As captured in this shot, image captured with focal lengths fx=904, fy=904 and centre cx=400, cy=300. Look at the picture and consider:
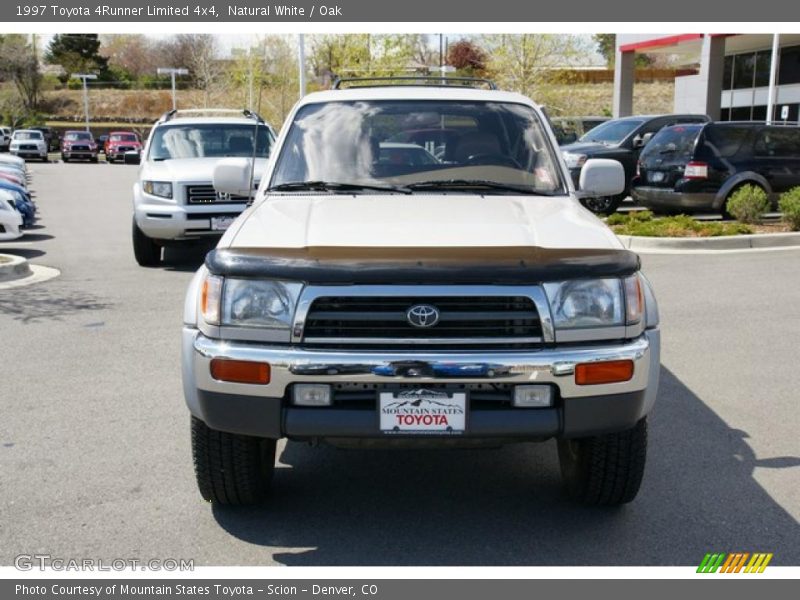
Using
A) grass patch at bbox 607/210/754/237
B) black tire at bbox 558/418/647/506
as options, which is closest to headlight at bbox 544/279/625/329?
black tire at bbox 558/418/647/506

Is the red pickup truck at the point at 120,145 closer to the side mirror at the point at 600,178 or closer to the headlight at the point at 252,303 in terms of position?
the side mirror at the point at 600,178

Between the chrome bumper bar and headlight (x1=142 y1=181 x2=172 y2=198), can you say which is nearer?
the chrome bumper bar

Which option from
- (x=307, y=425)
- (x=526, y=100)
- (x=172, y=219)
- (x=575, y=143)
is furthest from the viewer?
(x=575, y=143)

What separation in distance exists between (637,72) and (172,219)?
68.0 m

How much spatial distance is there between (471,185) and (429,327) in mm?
1480

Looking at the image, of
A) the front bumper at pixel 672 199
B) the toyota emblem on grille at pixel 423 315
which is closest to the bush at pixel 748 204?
the front bumper at pixel 672 199

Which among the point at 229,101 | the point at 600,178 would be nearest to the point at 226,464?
the point at 600,178

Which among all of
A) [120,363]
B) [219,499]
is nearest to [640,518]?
[219,499]

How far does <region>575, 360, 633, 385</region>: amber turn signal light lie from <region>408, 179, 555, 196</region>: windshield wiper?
1.49 meters

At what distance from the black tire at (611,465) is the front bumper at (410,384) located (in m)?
0.36

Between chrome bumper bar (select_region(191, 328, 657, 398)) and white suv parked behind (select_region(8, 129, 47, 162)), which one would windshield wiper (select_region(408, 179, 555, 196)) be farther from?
white suv parked behind (select_region(8, 129, 47, 162))

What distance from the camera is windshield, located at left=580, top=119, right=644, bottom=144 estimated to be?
17734 millimetres

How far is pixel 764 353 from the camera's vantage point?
730 cm

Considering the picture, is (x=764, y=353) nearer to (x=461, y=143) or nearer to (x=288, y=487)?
(x=461, y=143)
